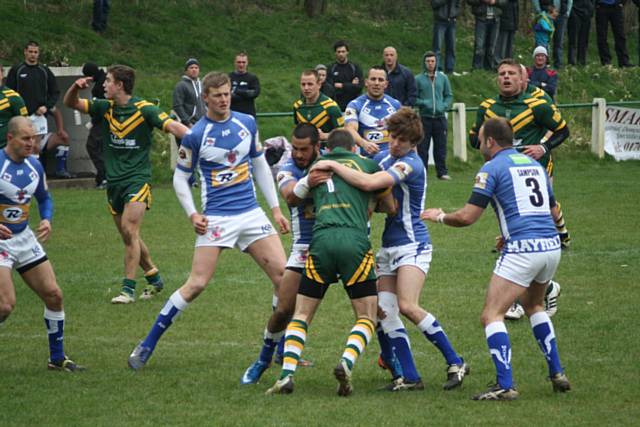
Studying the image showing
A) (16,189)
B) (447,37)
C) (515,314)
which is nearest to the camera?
(16,189)

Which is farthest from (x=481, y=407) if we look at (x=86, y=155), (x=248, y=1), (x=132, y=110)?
(x=248, y=1)

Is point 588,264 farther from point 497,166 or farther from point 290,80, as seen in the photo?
point 290,80

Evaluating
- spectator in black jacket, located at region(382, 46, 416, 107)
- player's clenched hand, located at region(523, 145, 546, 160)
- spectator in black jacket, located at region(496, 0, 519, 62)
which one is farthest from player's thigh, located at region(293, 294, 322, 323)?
spectator in black jacket, located at region(496, 0, 519, 62)

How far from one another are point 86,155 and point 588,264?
1222 cm

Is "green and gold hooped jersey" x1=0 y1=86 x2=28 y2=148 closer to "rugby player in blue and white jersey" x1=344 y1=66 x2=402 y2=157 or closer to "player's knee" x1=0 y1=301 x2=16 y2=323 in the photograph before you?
"rugby player in blue and white jersey" x1=344 y1=66 x2=402 y2=157

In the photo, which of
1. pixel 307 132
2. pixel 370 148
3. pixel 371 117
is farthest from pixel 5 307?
pixel 371 117

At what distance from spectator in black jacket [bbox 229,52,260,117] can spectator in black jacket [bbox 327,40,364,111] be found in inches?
58.4

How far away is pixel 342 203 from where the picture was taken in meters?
7.88

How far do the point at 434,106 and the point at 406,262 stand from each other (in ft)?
44.1

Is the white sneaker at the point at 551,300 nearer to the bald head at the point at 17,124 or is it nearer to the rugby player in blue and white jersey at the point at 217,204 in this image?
the rugby player in blue and white jersey at the point at 217,204

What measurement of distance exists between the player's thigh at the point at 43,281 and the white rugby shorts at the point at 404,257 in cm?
269

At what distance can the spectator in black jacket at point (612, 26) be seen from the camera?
2970 centimetres

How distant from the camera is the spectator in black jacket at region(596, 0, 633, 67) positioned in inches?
1169

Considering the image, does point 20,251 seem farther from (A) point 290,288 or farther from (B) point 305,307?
(B) point 305,307
